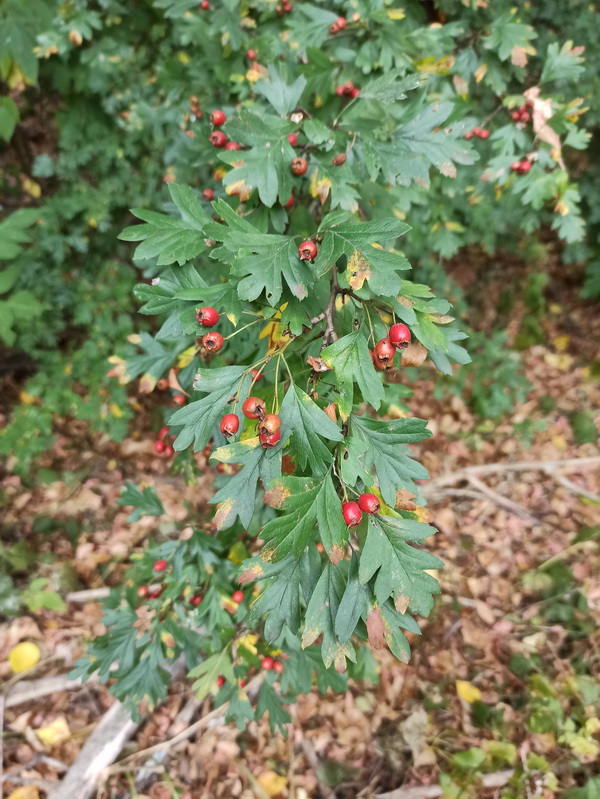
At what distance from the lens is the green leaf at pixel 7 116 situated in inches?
110

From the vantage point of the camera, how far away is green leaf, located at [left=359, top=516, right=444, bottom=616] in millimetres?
1029

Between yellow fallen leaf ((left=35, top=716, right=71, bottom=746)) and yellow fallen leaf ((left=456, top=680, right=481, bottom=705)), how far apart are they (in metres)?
1.88

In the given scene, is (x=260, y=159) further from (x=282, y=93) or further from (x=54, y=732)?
(x=54, y=732)

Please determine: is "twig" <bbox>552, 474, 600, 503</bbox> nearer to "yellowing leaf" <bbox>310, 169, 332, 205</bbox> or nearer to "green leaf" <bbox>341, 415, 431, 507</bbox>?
"green leaf" <bbox>341, 415, 431, 507</bbox>

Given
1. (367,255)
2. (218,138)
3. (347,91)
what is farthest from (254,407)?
(347,91)

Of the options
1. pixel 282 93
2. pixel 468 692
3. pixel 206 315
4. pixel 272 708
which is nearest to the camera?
pixel 206 315

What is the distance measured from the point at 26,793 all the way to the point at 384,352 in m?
2.47

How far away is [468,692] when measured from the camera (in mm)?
2410

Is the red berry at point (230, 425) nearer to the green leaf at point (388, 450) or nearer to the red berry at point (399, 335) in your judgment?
the green leaf at point (388, 450)

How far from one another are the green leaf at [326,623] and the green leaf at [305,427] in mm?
269

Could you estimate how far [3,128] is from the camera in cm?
281

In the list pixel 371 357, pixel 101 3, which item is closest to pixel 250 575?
pixel 371 357

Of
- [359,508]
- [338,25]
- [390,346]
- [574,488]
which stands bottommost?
[574,488]

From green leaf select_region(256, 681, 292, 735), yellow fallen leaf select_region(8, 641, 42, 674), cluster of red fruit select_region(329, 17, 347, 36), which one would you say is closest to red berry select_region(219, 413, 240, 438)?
green leaf select_region(256, 681, 292, 735)
